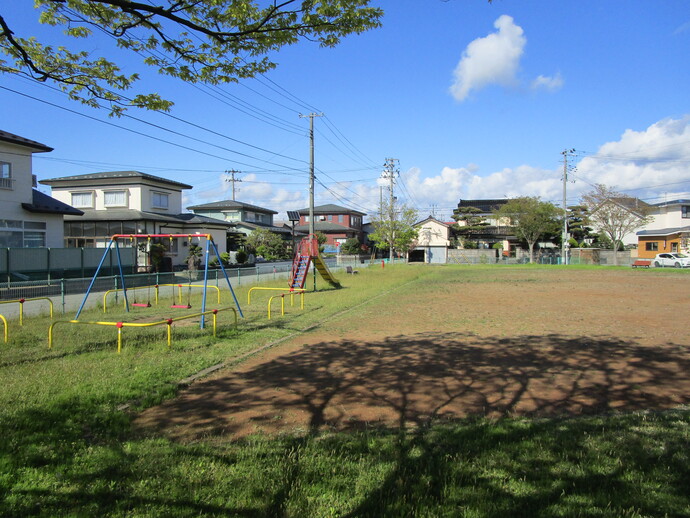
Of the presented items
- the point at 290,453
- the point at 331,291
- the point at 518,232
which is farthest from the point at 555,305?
the point at 518,232

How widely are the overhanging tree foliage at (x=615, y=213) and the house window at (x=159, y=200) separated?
37877mm

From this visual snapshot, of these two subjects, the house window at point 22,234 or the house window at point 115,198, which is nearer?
the house window at point 22,234

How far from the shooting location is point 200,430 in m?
4.27

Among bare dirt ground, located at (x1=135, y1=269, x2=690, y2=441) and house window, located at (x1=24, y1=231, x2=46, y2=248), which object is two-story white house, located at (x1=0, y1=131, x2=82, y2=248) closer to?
house window, located at (x1=24, y1=231, x2=46, y2=248)

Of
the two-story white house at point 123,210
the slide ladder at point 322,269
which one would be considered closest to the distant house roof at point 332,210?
the two-story white house at point 123,210

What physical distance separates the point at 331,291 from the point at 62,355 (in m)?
12.9

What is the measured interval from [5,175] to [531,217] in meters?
42.7

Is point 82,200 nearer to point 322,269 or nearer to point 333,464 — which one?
point 322,269

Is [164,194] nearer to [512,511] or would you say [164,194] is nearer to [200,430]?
[200,430]

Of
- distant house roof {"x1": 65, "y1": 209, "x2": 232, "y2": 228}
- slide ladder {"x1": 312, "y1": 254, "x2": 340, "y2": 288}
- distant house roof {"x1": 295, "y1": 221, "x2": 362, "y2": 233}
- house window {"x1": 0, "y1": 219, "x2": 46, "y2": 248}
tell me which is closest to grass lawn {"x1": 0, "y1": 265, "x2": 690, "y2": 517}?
slide ladder {"x1": 312, "y1": 254, "x2": 340, "y2": 288}

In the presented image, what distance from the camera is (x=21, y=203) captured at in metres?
20.6

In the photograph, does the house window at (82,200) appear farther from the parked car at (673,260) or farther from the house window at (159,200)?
the parked car at (673,260)

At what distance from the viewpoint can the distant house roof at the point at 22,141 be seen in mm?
19891

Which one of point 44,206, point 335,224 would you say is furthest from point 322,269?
point 335,224
